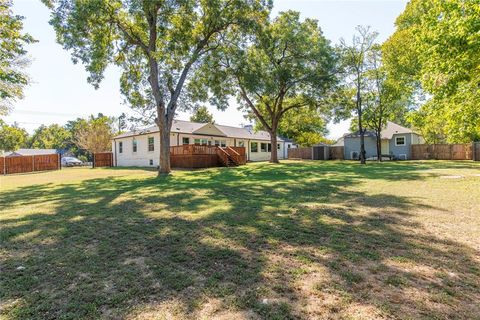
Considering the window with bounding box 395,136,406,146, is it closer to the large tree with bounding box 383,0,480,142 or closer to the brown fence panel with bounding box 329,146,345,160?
the brown fence panel with bounding box 329,146,345,160

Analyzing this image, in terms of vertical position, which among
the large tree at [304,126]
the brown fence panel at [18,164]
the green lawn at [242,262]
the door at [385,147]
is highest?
the large tree at [304,126]

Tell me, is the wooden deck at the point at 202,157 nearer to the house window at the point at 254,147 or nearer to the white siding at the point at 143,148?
the white siding at the point at 143,148

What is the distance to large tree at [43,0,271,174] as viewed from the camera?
1319cm

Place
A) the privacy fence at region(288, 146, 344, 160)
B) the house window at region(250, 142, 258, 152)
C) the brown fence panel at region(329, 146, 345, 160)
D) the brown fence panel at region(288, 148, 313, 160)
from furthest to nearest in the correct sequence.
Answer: the brown fence panel at region(288, 148, 313, 160)
the brown fence panel at region(329, 146, 345, 160)
the privacy fence at region(288, 146, 344, 160)
the house window at region(250, 142, 258, 152)

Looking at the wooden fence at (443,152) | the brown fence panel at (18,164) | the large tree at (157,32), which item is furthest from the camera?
the wooden fence at (443,152)

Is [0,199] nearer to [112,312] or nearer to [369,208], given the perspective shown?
[112,312]

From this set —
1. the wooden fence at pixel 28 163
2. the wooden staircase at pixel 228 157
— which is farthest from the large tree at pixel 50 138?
the wooden staircase at pixel 228 157

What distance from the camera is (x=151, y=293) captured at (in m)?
2.56

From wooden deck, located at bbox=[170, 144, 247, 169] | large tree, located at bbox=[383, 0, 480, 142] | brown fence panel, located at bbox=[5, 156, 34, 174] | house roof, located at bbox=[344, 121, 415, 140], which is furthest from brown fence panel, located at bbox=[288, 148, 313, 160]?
brown fence panel, located at bbox=[5, 156, 34, 174]

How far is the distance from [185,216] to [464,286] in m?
4.33

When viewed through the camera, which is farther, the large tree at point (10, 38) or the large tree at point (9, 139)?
the large tree at point (9, 139)

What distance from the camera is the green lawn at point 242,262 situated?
2.34 metres

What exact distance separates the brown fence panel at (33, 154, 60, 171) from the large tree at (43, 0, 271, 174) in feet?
44.5

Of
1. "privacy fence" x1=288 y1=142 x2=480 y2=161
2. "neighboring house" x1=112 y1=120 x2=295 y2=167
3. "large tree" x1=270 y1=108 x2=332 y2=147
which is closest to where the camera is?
"neighboring house" x1=112 y1=120 x2=295 y2=167
